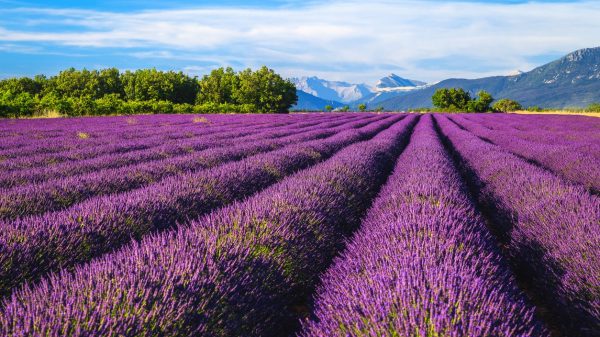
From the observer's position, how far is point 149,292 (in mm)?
1595

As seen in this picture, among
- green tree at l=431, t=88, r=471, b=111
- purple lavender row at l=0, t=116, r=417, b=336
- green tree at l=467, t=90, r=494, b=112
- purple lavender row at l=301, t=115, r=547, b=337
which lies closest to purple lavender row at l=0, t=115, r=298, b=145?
purple lavender row at l=0, t=116, r=417, b=336

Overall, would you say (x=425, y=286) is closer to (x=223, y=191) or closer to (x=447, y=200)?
(x=447, y=200)

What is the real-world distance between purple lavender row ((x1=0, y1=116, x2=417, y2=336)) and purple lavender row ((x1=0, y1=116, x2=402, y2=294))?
0.27 meters

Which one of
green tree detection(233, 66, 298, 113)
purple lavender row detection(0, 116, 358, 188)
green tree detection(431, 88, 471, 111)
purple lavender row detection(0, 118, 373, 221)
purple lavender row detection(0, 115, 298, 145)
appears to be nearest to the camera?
purple lavender row detection(0, 118, 373, 221)

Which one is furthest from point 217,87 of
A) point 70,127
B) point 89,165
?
point 89,165

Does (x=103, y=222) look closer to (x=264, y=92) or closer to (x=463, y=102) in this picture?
(x=264, y=92)

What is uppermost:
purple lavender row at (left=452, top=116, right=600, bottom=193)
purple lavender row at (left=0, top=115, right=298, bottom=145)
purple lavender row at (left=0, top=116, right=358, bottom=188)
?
purple lavender row at (left=452, top=116, right=600, bottom=193)

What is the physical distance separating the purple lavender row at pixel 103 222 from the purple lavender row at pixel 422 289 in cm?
174

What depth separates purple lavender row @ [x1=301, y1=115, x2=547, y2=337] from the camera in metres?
1.40

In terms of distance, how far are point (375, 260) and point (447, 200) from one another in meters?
1.58

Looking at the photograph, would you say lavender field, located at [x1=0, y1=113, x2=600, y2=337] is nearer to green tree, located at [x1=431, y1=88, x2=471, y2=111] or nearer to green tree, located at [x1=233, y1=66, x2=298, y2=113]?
green tree, located at [x1=233, y1=66, x2=298, y2=113]

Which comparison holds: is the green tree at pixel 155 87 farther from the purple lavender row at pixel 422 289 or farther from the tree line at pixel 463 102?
the purple lavender row at pixel 422 289

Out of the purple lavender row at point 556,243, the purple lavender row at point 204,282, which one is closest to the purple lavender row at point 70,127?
the purple lavender row at point 204,282

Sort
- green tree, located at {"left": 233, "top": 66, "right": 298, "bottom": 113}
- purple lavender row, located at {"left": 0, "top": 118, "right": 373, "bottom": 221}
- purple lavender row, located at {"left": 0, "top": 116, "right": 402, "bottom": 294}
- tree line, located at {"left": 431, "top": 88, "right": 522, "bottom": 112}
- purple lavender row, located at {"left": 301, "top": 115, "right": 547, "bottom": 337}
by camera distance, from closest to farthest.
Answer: purple lavender row, located at {"left": 301, "top": 115, "right": 547, "bottom": 337} < purple lavender row, located at {"left": 0, "top": 116, "right": 402, "bottom": 294} < purple lavender row, located at {"left": 0, "top": 118, "right": 373, "bottom": 221} < green tree, located at {"left": 233, "top": 66, "right": 298, "bottom": 113} < tree line, located at {"left": 431, "top": 88, "right": 522, "bottom": 112}
